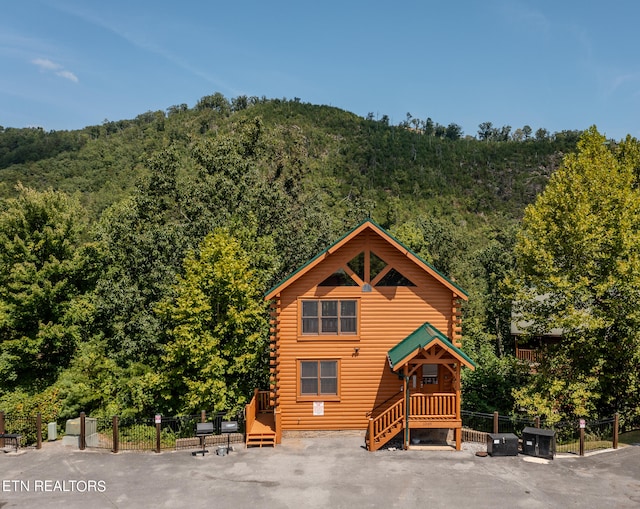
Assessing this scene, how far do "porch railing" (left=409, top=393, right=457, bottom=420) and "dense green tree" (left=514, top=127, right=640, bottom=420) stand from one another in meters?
4.00

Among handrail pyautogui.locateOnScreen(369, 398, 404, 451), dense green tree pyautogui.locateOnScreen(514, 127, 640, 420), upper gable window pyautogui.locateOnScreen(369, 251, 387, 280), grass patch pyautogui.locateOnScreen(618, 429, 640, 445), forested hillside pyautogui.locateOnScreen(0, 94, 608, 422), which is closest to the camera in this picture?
handrail pyautogui.locateOnScreen(369, 398, 404, 451)

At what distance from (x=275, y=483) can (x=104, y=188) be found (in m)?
65.8

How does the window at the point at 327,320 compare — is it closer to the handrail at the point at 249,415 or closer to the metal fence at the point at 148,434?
the handrail at the point at 249,415

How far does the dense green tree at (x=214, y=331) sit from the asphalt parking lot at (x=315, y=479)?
163 inches

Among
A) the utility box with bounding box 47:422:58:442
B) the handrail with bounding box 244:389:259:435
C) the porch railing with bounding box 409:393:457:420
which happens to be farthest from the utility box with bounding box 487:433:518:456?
the utility box with bounding box 47:422:58:442

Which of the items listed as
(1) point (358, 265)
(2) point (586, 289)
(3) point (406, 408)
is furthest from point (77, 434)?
(2) point (586, 289)

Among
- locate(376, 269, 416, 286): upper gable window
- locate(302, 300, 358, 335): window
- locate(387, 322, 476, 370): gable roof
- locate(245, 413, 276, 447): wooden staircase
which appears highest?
locate(376, 269, 416, 286): upper gable window

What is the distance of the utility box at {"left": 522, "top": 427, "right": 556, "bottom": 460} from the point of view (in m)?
15.8

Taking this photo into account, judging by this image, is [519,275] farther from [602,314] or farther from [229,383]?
[229,383]

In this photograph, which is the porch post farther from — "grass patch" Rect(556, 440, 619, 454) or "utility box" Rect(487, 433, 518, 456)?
"grass patch" Rect(556, 440, 619, 454)

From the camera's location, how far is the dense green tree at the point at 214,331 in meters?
20.0

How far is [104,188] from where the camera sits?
6988 cm

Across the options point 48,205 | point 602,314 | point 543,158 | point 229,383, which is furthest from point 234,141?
point 543,158

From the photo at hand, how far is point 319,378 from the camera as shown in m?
18.2
